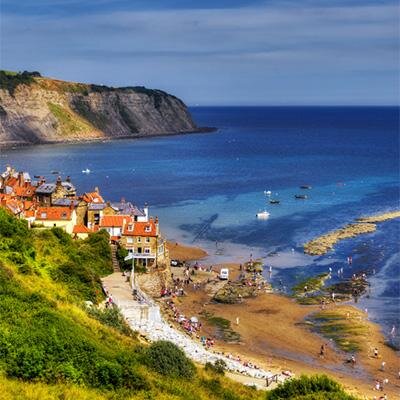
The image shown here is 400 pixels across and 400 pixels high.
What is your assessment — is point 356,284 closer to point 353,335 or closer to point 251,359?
point 353,335

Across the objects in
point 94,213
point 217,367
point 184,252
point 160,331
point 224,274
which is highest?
point 94,213

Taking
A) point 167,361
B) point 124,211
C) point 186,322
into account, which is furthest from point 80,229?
point 167,361

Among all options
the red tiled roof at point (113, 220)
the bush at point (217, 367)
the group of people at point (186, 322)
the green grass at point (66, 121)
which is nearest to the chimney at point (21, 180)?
the red tiled roof at point (113, 220)

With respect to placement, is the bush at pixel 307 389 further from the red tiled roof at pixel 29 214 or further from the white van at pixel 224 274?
the red tiled roof at pixel 29 214

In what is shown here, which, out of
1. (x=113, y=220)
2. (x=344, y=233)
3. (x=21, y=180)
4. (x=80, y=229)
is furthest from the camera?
(x=344, y=233)

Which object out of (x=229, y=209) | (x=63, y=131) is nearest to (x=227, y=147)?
(x=63, y=131)

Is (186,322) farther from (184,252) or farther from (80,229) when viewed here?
(184,252)
